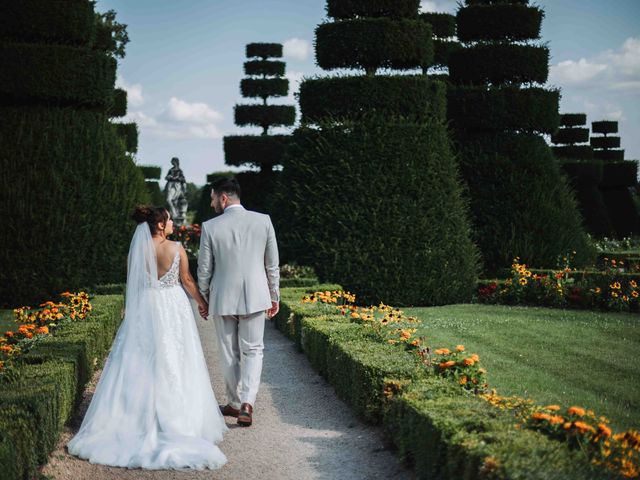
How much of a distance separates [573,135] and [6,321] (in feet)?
97.5

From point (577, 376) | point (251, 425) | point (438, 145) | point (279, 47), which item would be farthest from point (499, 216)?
point (279, 47)

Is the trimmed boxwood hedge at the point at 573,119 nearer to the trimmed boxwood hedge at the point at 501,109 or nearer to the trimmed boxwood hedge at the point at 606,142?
the trimmed boxwood hedge at the point at 606,142

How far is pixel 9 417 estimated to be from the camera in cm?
527

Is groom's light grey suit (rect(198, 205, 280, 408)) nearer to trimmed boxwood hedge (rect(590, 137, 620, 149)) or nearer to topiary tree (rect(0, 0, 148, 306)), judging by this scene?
topiary tree (rect(0, 0, 148, 306))

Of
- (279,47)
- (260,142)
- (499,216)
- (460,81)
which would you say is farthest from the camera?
(279,47)

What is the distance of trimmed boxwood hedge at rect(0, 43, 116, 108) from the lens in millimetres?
14281

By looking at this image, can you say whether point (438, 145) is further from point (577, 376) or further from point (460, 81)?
point (577, 376)

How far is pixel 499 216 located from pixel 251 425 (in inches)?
449

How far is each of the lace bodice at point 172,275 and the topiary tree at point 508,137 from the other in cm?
1128

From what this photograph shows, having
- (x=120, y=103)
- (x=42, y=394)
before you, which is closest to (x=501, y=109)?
(x=42, y=394)

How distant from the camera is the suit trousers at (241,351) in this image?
6.95 m

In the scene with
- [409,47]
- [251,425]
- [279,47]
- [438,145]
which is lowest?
[251,425]

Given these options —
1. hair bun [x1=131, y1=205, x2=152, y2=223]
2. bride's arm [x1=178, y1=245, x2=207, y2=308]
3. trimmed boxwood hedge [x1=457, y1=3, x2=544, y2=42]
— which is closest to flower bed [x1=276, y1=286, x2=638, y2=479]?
bride's arm [x1=178, y1=245, x2=207, y2=308]

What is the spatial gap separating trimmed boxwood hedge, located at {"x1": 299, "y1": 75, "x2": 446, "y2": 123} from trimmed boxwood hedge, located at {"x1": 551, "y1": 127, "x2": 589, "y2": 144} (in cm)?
2308
